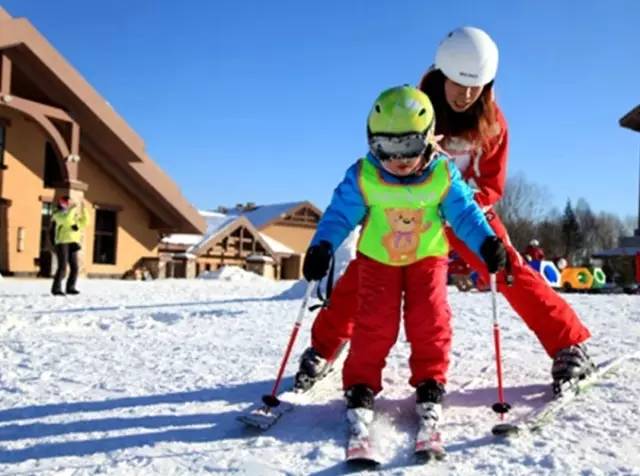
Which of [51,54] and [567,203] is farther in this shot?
[567,203]

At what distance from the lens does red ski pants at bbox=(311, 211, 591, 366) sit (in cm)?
299

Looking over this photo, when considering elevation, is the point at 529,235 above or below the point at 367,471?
above

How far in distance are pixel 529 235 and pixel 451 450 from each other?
5427cm

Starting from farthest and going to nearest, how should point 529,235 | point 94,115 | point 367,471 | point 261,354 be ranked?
point 529,235 < point 94,115 < point 261,354 < point 367,471

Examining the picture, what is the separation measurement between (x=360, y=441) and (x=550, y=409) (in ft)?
2.78

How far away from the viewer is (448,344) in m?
2.68

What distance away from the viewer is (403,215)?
2.78m

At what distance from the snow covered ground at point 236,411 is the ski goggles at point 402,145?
3.53ft

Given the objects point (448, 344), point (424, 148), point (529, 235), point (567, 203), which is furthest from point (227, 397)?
point (567, 203)

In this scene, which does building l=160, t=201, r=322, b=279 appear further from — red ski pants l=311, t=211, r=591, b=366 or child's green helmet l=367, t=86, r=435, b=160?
child's green helmet l=367, t=86, r=435, b=160

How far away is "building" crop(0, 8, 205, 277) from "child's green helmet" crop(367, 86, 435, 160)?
1310cm

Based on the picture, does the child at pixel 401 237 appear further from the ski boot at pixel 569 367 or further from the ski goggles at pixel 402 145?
the ski boot at pixel 569 367

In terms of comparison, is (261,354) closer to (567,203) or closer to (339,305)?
(339,305)

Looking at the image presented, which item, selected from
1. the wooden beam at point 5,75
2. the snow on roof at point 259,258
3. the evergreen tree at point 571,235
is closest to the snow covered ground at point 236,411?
the wooden beam at point 5,75
